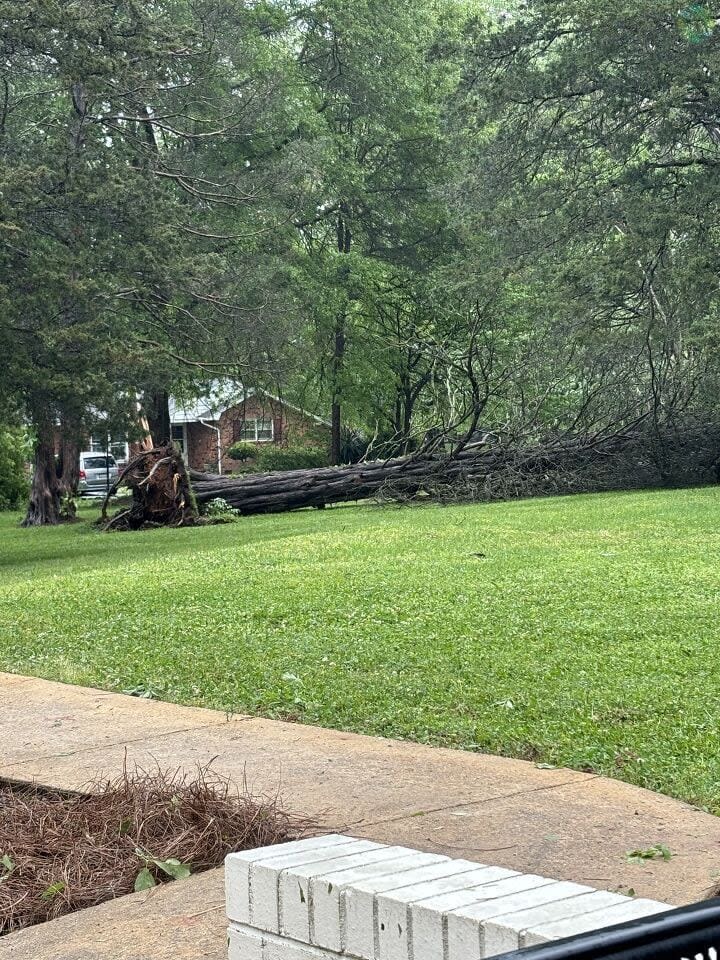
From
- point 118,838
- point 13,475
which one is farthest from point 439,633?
point 13,475

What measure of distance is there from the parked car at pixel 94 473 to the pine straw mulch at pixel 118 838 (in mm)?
38928

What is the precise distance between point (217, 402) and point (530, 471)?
22577 millimetres

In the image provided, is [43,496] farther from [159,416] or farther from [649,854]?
[649,854]

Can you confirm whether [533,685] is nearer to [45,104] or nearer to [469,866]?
[469,866]

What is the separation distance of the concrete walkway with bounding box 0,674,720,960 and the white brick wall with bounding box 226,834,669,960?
1.62 feet

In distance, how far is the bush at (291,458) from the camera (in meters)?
42.1

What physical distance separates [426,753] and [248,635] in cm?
363

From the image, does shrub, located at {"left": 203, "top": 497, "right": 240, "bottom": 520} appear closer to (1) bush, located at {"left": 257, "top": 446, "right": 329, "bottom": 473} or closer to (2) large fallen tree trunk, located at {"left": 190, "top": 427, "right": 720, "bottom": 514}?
(2) large fallen tree trunk, located at {"left": 190, "top": 427, "right": 720, "bottom": 514}

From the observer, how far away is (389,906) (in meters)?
2.61

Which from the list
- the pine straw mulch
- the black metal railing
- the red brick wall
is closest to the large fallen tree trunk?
the red brick wall

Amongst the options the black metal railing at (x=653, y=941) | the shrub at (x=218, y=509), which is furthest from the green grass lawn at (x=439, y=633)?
the shrub at (x=218, y=509)

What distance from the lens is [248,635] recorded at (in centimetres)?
888

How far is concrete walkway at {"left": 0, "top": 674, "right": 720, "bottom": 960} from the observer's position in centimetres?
358

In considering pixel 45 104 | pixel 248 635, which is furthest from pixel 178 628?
pixel 45 104
